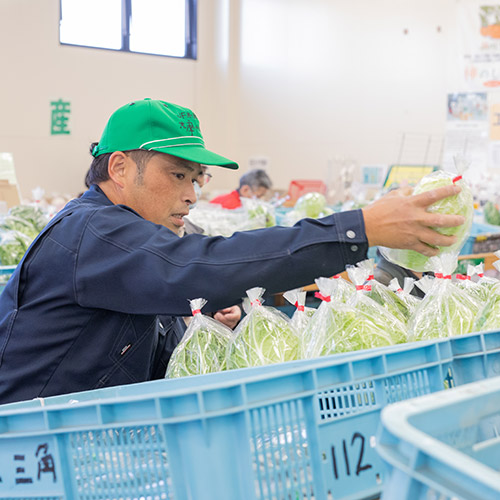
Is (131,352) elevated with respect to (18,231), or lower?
lower

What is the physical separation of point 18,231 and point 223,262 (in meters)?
2.27

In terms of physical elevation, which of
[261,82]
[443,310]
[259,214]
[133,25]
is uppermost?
[133,25]

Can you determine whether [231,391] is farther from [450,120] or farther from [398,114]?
[398,114]

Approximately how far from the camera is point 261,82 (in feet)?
28.0

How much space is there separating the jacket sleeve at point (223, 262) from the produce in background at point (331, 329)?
10cm

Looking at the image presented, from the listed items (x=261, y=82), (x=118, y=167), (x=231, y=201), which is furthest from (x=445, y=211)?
(x=261, y=82)

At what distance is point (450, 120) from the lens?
5812 mm

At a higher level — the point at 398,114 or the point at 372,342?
the point at 398,114

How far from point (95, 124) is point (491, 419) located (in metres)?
7.42

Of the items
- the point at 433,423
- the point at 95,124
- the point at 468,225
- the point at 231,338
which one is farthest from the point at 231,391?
the point at 95,124

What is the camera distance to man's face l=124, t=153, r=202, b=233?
162cm

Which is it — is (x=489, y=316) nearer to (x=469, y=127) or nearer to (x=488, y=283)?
(x=488, y=283)

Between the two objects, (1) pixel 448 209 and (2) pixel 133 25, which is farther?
(2) pixel 133 25

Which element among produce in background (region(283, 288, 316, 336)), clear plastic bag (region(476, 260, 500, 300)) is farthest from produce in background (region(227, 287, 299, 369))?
clear plastic bag (region(476, 260, 500, 300))
